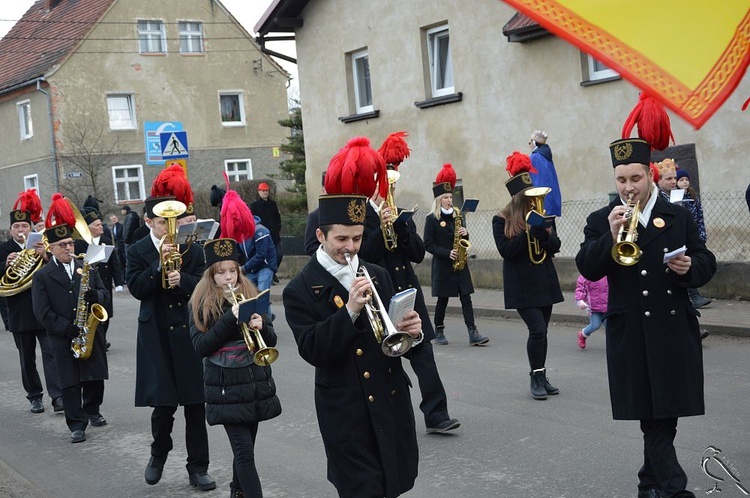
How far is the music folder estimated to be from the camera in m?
5.73

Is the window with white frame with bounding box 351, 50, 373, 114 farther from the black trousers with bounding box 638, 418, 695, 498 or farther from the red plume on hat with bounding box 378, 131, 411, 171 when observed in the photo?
the black trousers with bounding box 638, 418, 695, 498

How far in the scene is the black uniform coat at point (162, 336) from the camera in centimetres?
700

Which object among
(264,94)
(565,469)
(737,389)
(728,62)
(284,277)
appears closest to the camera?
(728,62)

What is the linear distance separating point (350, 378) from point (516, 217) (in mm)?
4590

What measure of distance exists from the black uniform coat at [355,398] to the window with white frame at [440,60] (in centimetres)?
1525

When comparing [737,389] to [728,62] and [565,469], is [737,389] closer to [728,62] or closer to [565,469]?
[565,469]

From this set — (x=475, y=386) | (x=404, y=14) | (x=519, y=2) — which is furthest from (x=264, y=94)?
(x=519, y=2)

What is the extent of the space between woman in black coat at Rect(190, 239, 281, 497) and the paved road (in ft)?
2.91

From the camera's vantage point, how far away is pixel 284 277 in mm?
23375

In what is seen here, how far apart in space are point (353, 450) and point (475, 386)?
209 inches

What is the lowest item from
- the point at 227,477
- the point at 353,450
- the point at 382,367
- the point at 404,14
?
the point at 227,477

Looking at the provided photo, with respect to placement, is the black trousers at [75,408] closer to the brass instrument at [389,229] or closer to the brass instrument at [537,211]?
the brass instrument at [389,229]

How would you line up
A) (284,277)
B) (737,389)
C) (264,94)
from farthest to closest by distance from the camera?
1. (264,94)
2. (284,277)
3. (737,389)

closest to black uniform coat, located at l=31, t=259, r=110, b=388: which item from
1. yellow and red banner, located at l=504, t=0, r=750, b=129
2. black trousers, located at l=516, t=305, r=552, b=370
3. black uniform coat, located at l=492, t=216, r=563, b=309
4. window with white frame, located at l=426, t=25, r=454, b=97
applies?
black uniform coat, located at l=492, t=216, r=563, b=309
